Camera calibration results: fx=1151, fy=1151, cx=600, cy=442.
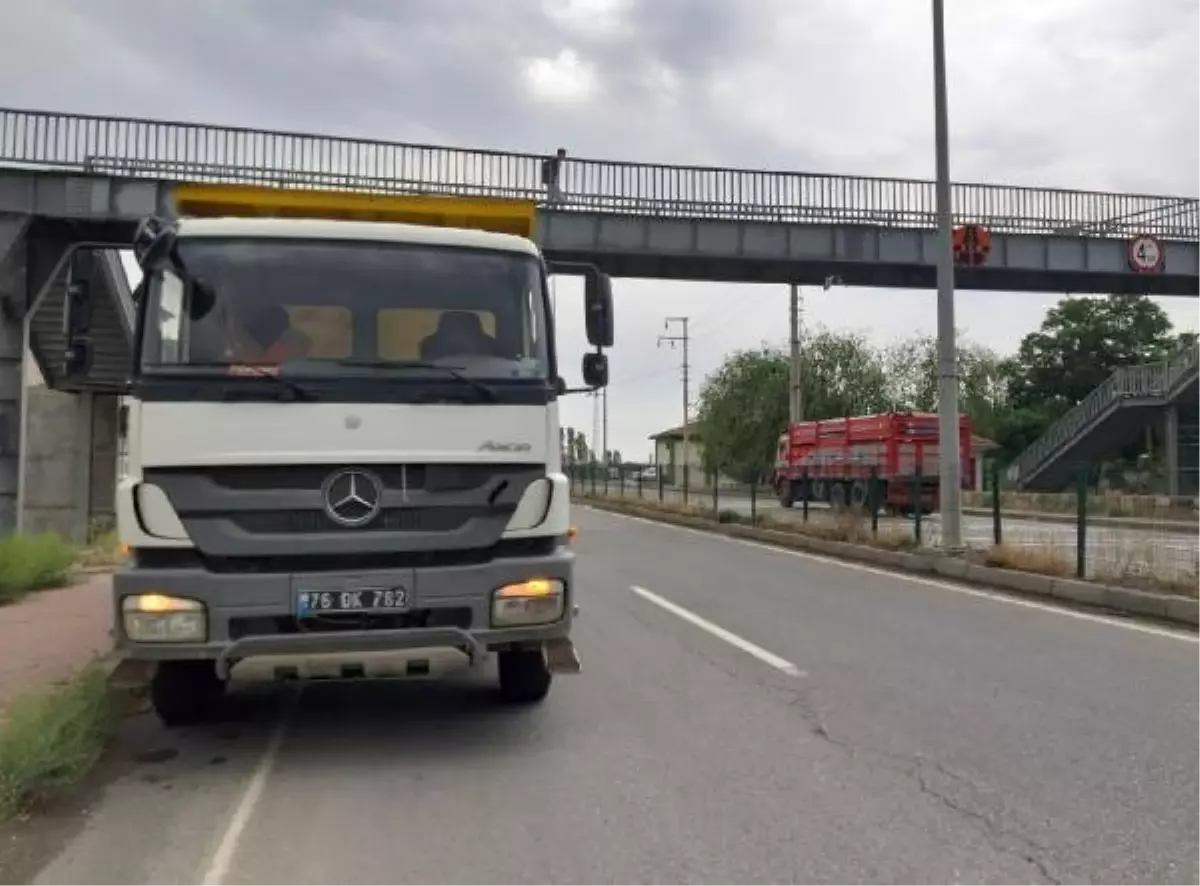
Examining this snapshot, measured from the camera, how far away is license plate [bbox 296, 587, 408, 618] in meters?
5.76

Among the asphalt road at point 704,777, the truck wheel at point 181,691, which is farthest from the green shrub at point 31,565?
the truck wheel at point 181,691

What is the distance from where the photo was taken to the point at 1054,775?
5676 millimetres

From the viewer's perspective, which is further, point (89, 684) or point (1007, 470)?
point (1007, 470)

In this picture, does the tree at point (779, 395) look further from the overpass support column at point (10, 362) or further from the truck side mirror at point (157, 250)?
the truck side mirror at point (157, 250)

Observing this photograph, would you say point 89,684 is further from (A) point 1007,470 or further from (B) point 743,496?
(A) point 1007,470

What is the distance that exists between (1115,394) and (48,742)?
4259cm

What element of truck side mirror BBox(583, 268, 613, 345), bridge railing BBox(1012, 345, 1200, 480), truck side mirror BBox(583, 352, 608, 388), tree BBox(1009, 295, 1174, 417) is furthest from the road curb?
tree BBox(1009, 295, 1174, 417)

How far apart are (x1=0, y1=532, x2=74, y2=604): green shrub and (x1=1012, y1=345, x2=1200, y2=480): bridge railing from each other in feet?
118

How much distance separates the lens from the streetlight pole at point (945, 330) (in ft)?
54.3

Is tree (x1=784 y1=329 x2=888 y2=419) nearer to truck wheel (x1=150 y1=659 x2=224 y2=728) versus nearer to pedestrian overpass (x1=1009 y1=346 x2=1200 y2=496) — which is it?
pedestrian overpass (x1=1009 y1=346 x2=1200 y2=496)

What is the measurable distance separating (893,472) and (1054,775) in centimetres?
2883

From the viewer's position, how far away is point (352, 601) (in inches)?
228

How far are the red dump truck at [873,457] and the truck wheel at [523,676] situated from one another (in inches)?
866

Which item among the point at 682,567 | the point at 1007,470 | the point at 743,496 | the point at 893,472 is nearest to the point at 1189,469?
the point at 1007,470
